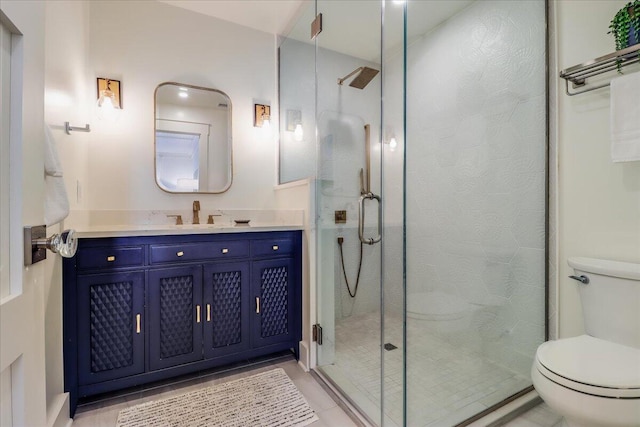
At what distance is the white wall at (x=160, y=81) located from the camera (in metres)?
2.13

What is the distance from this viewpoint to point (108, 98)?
209cm

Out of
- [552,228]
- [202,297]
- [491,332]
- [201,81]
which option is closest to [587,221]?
[552,228]

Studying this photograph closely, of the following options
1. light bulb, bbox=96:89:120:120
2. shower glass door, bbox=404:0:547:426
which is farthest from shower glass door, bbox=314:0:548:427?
light bulb, bbox=96:89:120:120

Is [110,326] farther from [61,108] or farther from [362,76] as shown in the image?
[362,76]

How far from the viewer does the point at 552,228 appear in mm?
1736

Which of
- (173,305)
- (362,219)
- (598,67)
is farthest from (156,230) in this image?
(598,67)

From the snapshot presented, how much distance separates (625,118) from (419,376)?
157 centimetres

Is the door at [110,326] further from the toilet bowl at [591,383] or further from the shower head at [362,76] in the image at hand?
the toilet bowl at [591,383]

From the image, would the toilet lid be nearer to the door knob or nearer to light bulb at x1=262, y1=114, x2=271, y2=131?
the door knob

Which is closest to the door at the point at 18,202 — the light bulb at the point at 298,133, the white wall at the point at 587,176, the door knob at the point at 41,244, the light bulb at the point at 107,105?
the door knob at the point at 41,244

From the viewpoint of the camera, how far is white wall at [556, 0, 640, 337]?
1.46m

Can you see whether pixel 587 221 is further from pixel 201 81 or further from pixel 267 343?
pixel 201 81

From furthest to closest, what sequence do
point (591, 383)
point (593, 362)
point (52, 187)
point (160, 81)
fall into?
1. point (160, 81)
2. point (52, 187)
3. point (593, 362)
4. point (591, 383)

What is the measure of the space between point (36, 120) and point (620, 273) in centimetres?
211
